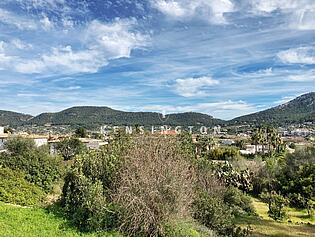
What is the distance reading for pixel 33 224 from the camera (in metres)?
12.9

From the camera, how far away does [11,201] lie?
18.5m

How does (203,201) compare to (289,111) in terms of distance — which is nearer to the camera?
(203,201)

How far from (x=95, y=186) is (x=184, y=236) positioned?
3.62 metres

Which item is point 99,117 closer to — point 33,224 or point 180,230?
point 180,230

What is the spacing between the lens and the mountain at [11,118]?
5738 inches

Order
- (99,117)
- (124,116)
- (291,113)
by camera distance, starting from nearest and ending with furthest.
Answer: (124,116), (99,117), (291,113)

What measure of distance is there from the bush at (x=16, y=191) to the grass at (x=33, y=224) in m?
4.16

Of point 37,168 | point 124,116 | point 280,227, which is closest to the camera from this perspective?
point 280,227

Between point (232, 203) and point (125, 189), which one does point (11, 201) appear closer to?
point (125, 189)

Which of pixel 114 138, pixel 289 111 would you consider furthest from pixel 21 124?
pixel 114 138

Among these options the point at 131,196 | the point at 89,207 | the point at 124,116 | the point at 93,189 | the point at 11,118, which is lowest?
the point at 89,207

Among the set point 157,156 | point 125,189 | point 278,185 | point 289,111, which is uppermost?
point 289,111

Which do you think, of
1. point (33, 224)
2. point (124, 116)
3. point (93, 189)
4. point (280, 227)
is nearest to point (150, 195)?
point (93, 189)

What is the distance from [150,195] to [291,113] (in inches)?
5900
